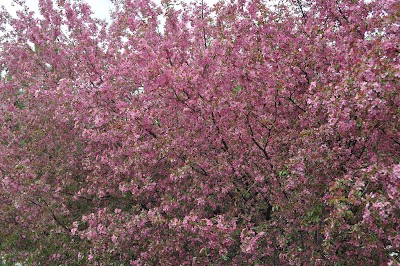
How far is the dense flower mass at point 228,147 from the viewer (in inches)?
185

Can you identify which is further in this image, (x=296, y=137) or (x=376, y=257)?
(x=296, y=137)

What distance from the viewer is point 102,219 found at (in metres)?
6.55

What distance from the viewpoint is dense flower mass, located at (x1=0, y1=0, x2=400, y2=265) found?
15.4ft

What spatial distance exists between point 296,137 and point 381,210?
2281mm

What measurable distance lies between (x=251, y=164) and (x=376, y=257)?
2.26m

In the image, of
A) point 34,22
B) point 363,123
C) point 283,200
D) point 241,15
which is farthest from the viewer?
point 34,22

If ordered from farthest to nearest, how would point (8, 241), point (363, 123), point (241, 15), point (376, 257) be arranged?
1. point (8, 241)
2. point (241, 15)
3. point (376, 257)
4. point (363, 123)

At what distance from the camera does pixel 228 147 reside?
652cm

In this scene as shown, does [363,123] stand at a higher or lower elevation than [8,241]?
higher

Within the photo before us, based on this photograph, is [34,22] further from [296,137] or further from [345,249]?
[345,249]

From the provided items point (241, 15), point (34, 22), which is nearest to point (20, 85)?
point (34, 22)

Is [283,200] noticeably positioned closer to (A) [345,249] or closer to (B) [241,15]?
(A) [345,249]

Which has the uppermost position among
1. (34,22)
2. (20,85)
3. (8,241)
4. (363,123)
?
(34,22)

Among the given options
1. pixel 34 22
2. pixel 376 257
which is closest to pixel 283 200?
pixel 376 257
